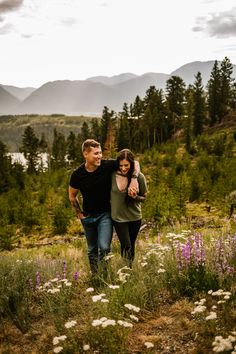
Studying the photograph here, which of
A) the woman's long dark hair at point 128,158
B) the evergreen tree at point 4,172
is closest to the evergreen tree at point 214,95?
the evergreen tree at point 4,172

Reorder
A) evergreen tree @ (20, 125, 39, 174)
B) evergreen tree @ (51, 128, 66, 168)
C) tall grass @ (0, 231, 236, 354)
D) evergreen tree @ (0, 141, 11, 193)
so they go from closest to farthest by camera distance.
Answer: tall grass @ (0, 231, 236, 354), evergreen tree @ (0, 141, 11, 193), evergreen tree @ (20, 125, 39, 174), evergreen tree @ (51, 128, 66, 168)

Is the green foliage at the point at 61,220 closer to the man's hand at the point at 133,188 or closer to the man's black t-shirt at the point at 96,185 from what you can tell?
the man's black t-shirt at the point at 96,185

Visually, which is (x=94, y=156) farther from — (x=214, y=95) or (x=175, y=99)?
(x=214, y=95)

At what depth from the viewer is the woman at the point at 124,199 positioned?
5145 millimetres

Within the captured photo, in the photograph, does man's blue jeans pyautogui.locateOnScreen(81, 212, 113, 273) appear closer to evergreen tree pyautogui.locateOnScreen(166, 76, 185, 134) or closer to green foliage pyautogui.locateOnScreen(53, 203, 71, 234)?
green foliage pyautogui.locateOnScreen(53, 203, 71, 234)

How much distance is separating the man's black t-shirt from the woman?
0.38 ft

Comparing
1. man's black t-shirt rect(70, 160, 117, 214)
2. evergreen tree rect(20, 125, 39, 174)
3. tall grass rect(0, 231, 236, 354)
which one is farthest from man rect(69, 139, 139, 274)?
evergreen tree rect(20, 125, 39, 174)

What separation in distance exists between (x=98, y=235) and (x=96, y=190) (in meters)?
0.66

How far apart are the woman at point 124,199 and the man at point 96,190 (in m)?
0.13

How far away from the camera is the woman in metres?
5.14

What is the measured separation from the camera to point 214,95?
56.1 metres

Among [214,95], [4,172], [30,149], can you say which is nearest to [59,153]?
[30,149]

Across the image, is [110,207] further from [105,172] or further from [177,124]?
[177,124]

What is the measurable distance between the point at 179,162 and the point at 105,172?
80.8ft
